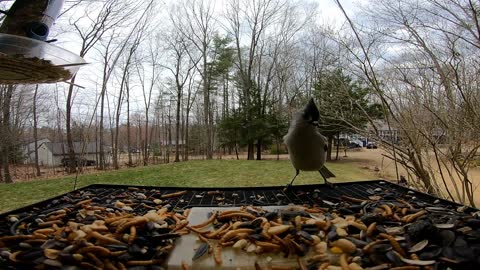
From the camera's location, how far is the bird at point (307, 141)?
88.4 inches

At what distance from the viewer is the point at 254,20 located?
14438mm

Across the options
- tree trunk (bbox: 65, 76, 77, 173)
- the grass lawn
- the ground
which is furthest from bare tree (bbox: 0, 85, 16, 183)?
tree trunk (bbox: 65, 76, 77, 173)

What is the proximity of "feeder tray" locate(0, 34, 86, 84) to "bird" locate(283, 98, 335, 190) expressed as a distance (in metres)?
1.47

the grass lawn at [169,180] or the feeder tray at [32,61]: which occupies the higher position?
the feeder tray at [32,61]

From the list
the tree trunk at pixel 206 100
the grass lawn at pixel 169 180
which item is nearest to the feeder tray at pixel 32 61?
the grass lawn at pixel 169 180

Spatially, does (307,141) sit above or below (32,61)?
below

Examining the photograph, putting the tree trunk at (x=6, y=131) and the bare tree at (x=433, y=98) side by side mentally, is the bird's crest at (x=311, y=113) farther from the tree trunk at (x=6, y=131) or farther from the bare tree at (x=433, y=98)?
the tree trunk at (x=6, y=131)

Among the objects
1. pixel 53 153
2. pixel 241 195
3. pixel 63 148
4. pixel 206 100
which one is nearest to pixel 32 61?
pixel 241 195

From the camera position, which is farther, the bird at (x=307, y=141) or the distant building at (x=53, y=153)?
the distant building at (x=53, y=153)

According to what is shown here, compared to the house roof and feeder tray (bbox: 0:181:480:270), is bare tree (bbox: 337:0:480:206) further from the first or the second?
the house roof

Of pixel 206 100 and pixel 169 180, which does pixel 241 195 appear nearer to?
pixel 169 180

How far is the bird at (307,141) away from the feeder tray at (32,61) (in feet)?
4.81

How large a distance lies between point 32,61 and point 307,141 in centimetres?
174

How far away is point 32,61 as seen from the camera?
1249 mm
